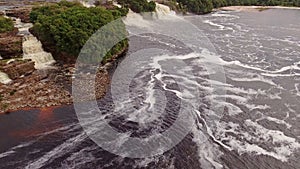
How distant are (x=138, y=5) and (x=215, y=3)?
83.7 feet

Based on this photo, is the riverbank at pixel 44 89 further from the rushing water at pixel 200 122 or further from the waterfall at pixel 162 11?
the waterfall at pixel 162 11

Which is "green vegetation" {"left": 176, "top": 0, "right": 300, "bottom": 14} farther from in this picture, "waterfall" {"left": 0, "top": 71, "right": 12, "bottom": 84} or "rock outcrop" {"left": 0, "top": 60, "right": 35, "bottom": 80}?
"waterfall" {"left": 0, "top": 71, "right": 12, "bottom": 84}

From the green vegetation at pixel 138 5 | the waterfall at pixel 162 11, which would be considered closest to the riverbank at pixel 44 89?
the green vegetation at pixel 138 5

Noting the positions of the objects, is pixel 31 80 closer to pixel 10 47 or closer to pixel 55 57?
pixel 10 47

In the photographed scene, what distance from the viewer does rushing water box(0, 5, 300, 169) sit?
1930cm

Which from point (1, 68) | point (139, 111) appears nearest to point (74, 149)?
point (139, 111)

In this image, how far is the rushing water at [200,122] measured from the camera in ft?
63.3

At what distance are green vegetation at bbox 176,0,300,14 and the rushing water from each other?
102 ft

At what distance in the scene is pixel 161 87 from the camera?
29.2 m

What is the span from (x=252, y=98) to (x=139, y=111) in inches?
386

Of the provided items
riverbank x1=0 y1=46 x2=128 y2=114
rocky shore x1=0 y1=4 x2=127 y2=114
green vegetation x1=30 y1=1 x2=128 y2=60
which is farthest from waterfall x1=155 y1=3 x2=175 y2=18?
riverbank x1=0 y1=46 x2=128 y2=114

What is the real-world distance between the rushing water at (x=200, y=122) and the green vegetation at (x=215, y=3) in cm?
3108

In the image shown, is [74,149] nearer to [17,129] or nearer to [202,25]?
[17,129]

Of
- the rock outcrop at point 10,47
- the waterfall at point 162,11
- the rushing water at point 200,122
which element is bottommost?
the rushing water at point 200,122
